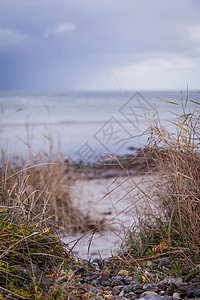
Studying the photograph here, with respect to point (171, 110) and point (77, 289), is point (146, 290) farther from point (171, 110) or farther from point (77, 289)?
point (171, 110)

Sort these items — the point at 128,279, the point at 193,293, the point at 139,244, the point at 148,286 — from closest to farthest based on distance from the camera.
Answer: the point at 193,293 → the point at 148,286 → the point at 128,279 → the point at 139,244

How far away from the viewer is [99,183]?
17.5ft

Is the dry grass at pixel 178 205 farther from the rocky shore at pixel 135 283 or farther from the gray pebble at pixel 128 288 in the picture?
the gray pebble at pixel 128 288

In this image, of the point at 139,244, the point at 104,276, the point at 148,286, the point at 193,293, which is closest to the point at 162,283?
the point at 148,286

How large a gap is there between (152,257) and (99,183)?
3686 millimetres

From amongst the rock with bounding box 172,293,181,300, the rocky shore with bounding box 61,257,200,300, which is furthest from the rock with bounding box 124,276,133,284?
the rock with bounding box 172,293,181,300

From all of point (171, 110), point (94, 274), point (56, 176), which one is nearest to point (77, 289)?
point (94, 274)

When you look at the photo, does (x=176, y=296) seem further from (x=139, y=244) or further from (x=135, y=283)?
(x=139, y=244)

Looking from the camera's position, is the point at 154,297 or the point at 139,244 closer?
the point at 154,297

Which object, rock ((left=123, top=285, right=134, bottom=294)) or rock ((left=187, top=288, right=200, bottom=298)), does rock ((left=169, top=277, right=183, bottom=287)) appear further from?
rock ((left=123, top=285, right=134, bottom=294))

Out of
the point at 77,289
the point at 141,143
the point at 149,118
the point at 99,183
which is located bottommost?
the point at 99,183

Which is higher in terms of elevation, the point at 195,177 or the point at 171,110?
the point at 171,110

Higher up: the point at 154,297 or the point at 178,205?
the point at 178,205

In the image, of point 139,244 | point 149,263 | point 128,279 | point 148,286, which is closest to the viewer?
point 148,286
